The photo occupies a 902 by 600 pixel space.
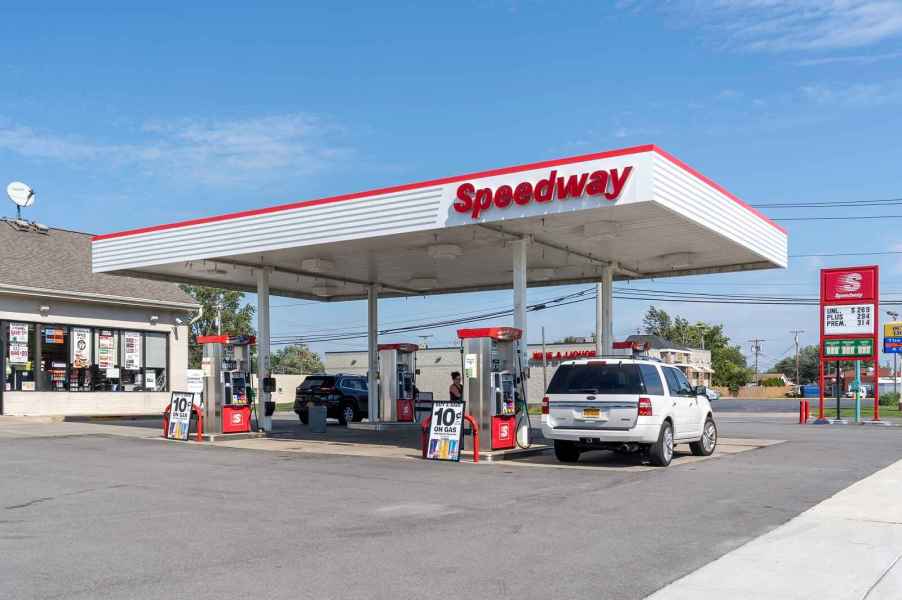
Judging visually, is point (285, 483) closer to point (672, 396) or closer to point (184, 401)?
point (672, 396)

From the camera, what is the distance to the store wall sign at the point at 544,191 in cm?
1628

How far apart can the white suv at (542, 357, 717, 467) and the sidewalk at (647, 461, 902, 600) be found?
446cm

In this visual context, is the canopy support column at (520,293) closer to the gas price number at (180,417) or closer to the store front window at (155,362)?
the gas price number at (180,417)

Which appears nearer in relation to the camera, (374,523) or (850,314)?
(374,523)

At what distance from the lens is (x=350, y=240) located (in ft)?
64.1

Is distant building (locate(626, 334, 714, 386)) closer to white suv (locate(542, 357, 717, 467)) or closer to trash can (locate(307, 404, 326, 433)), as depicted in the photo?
trash can (locate(307, 404, 326, 433))

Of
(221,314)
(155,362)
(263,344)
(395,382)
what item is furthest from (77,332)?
(221,314)

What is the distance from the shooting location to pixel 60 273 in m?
30.8

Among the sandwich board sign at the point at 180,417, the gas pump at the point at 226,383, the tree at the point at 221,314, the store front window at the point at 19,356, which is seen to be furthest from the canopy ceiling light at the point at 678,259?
the tree at the point at 221,314

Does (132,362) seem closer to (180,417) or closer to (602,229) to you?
(180,417)

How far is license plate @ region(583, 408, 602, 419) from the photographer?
50.6ft

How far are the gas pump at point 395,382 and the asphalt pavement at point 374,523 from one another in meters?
12.3

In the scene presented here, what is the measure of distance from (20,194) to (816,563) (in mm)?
31822

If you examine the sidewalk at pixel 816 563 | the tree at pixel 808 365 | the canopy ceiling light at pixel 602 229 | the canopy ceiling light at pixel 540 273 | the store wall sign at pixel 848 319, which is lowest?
the tree at pixel 808 365
